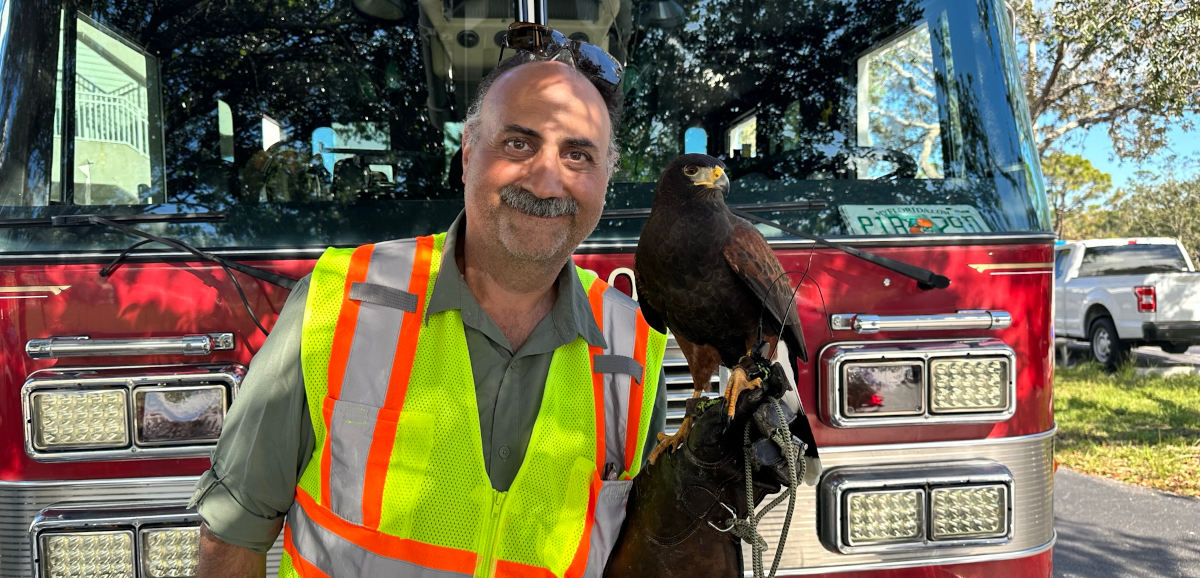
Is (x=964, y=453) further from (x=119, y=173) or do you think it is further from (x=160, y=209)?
(x=119, y=173)

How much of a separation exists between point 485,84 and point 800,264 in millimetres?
1085

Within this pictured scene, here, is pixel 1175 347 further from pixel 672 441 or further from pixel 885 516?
pixel 672 441

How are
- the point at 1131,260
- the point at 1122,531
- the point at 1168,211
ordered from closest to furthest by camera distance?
the point at 1122,531, the point at 1131,260, the point at 1168,211

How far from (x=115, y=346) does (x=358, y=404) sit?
0.93 m

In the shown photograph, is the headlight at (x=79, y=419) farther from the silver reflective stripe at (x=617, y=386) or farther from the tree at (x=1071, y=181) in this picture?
the tree at (x=1071, y=181)

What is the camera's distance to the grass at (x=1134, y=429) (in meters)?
7.83

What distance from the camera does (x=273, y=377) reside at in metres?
1.88

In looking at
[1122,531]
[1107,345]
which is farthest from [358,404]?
[1107,345]

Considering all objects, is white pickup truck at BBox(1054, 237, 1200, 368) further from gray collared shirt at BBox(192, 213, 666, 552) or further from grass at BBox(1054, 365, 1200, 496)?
gray collared shirt at BBox(192, 213, 666, 552)

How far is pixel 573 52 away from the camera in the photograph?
2156mm

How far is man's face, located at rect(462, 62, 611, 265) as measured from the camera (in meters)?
1.93

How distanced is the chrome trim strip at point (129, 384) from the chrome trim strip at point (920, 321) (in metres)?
1.77

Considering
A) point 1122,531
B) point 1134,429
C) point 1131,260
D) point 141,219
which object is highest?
point 141,219

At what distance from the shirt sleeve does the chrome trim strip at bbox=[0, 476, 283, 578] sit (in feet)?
2.00
